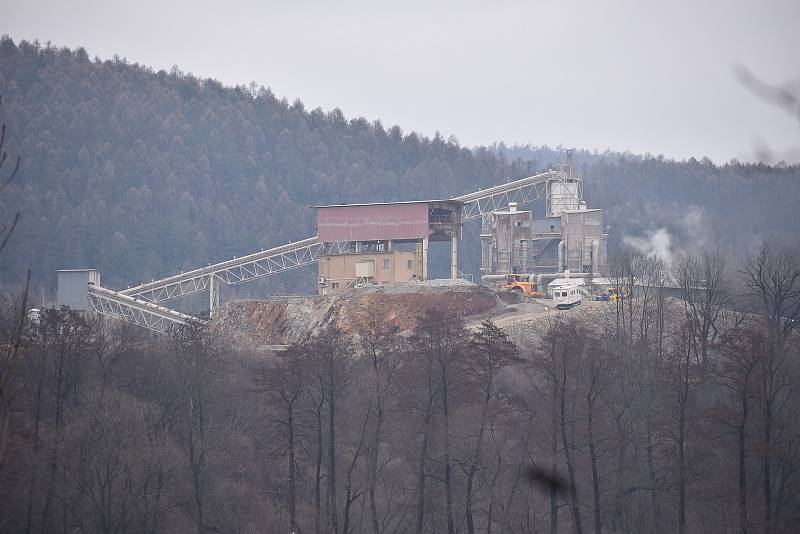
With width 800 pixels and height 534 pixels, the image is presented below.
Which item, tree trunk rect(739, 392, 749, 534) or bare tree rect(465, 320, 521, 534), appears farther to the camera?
bare tree rect(465, 320, 521, 534)

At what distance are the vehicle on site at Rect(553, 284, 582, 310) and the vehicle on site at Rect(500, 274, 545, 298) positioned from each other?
2.39 m

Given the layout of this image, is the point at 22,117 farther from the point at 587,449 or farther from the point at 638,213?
the point at 587,449

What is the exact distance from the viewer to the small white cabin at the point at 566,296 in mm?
64438

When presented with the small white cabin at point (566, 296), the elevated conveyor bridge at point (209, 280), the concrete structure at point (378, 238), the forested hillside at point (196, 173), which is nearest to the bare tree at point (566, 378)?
the small white cabin at point (566, 296)

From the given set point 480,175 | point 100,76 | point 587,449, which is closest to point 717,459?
point 587,449

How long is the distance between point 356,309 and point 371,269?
21.9 feet

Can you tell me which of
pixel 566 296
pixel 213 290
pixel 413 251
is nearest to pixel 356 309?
pixel 413 251

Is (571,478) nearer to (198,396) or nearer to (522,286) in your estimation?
(198,396)

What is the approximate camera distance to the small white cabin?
64438 mm

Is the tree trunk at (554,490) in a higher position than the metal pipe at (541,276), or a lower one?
lower

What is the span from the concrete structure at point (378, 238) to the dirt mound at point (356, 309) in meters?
3.63

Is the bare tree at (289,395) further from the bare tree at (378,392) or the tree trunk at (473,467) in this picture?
the tree trunk at (473,467)

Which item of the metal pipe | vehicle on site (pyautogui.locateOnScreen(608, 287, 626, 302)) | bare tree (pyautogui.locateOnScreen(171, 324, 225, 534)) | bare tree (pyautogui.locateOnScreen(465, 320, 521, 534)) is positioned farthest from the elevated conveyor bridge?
bare tree (pyautogui.locateOnScreen(465, 320, 521, 534))

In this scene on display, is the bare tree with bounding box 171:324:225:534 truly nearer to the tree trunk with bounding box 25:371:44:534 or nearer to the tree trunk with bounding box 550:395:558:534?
the tree trunk with bounding box 25:371:44:534
